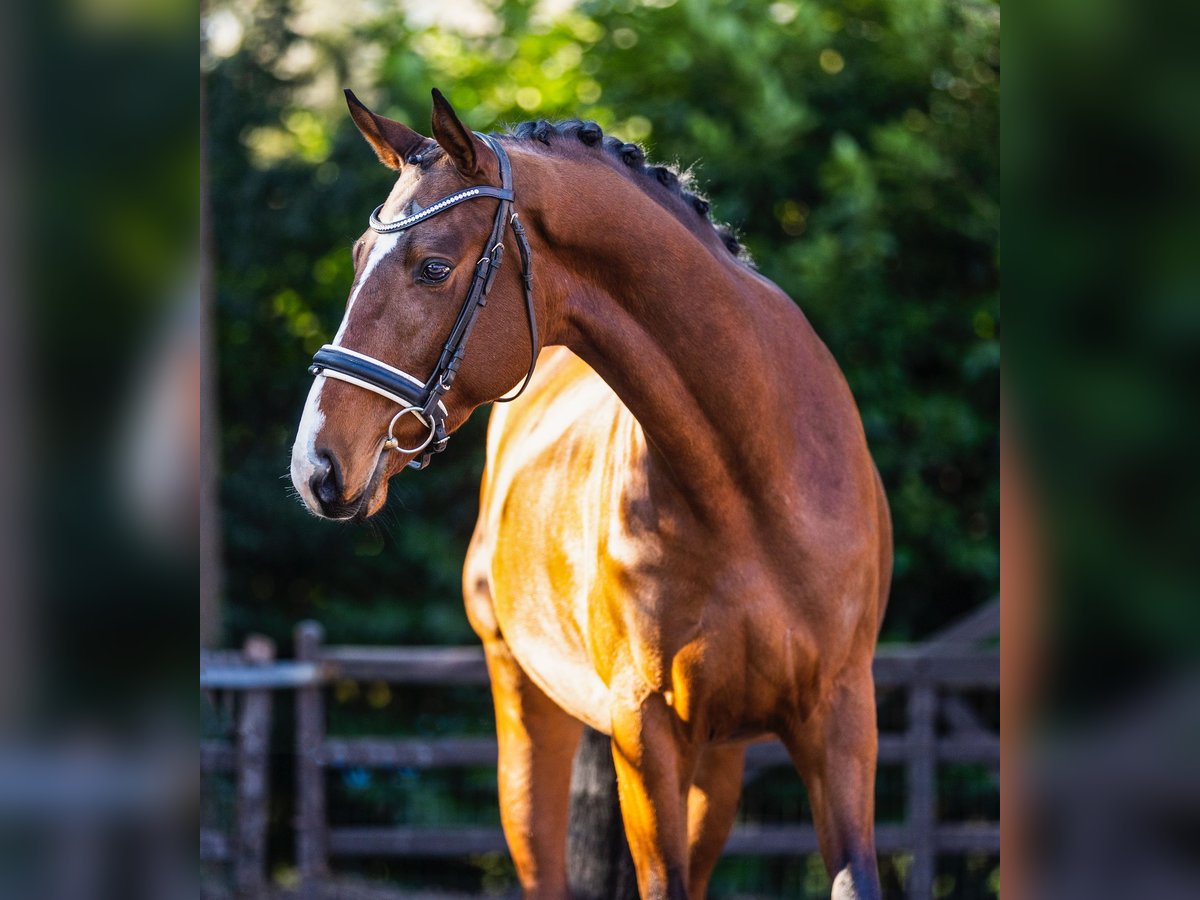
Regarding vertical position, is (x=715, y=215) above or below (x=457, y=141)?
below

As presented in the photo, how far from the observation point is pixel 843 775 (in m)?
2.66

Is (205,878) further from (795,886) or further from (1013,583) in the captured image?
(1013,583)

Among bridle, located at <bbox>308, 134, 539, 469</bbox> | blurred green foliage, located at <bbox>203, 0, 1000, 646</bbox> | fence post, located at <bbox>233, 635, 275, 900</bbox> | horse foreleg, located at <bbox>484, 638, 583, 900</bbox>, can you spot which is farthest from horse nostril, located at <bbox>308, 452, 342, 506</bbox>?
fence post, located at <bbox>233, 635, 275, 900</bbox>

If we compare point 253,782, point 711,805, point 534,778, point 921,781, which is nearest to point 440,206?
point 711,805

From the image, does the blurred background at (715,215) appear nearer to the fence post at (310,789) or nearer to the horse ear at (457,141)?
the fence post at (310,789)

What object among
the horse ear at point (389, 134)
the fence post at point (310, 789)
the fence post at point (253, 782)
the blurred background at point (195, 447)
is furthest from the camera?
the fence post at point (310, 789)

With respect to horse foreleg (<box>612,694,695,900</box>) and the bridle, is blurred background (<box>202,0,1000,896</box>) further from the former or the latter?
the bridle

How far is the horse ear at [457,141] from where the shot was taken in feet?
7.28

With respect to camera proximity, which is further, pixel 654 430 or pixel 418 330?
pixel 654 430

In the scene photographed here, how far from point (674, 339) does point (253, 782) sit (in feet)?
17.0

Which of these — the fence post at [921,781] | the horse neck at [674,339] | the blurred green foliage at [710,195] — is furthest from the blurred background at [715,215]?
the horse neck at [674,339]

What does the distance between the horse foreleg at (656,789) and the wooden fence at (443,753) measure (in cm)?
385

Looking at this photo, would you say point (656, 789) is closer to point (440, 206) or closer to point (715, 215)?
point (440, 206)

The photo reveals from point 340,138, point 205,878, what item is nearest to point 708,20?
point 340,138
